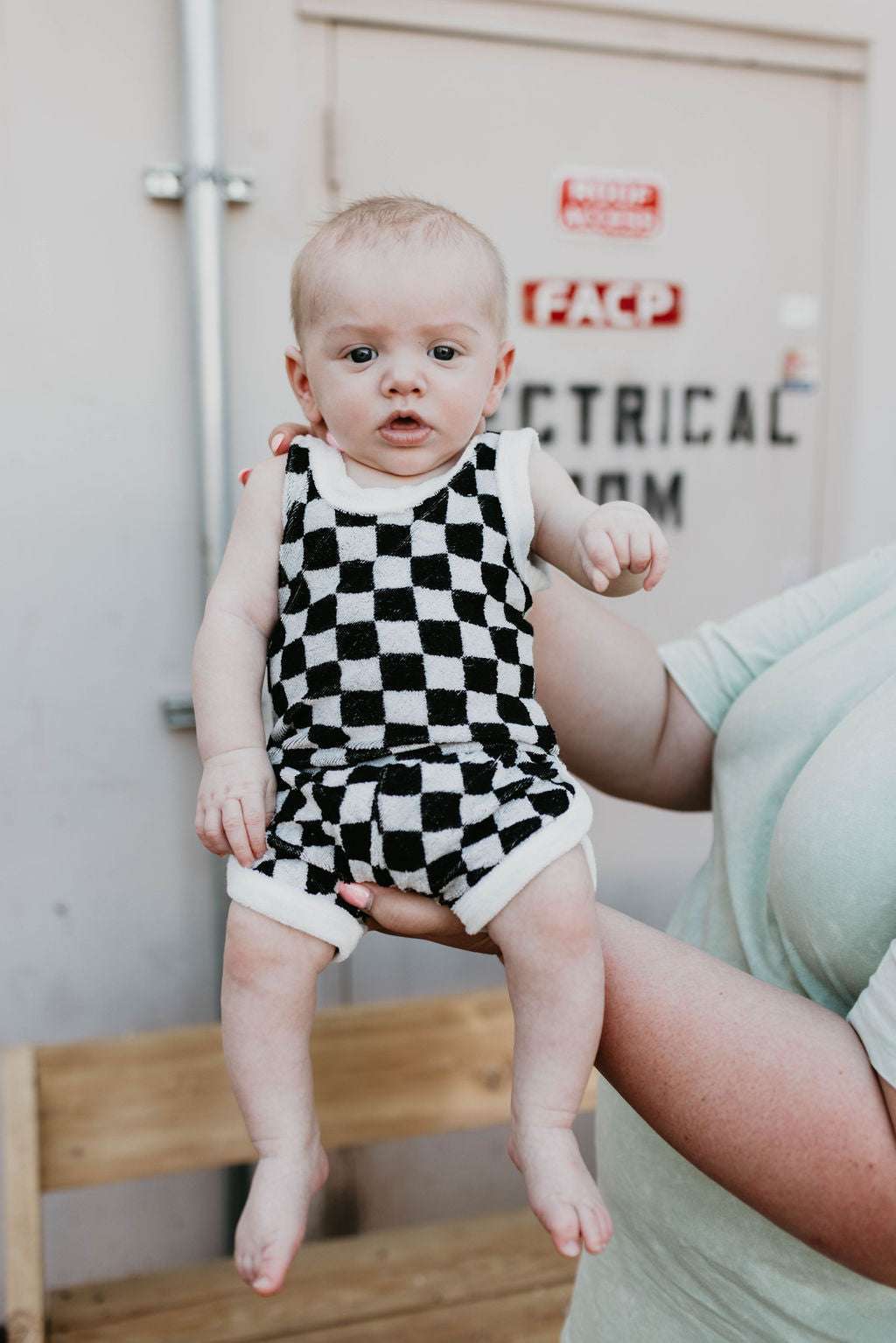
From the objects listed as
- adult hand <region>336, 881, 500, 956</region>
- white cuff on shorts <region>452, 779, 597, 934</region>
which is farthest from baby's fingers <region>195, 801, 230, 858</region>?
white cuff on shorts <region>452, 779, 597, 934</region>

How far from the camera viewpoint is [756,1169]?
36.7 inches

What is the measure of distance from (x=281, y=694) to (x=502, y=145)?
1.59m

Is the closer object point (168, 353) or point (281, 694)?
point (281, 694)

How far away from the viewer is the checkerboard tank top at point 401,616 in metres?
0.99

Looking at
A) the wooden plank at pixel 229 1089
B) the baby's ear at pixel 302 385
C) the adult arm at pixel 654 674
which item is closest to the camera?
the baby's ear at pixel 302 385

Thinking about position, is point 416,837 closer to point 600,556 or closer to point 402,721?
point 402,721

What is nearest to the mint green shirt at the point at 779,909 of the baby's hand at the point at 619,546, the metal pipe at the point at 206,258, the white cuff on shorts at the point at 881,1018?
the white cuff on shorts at the point at 881,1018

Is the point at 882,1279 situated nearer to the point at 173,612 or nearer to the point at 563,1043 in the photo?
the point at 563,1043

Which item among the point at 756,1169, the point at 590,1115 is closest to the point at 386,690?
the point at 756,1169

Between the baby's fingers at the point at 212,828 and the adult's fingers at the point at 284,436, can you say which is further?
the adult's fingers at the point at 284,436

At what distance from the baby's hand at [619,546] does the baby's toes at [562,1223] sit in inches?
20.7

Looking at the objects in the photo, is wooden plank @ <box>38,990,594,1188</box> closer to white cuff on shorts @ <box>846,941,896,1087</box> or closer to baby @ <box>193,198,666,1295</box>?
baby @ <box>193,198,666,1295</box>

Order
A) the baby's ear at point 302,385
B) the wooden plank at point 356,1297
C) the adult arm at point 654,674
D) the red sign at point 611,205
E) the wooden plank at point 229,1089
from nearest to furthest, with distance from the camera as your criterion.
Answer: the baby's ear at point 302,385 < the adult arm at point 654,674 < the wooden plank at point 229,1089 < the wooden plank at point 356,1297 < the red sign at point 611,205

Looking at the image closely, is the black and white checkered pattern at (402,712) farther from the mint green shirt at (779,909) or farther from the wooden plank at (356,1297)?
the wooden plank at (356,1297)
